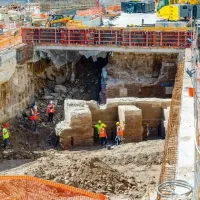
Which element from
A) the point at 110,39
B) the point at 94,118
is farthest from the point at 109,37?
the point at 94,118

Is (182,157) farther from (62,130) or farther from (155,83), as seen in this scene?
(155,83)

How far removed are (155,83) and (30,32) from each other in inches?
217

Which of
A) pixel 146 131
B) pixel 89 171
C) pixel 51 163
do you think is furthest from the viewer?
pixel 146 131

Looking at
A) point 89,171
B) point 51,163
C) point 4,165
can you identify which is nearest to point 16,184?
point 89,171

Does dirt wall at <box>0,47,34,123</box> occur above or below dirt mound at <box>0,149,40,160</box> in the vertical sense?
above

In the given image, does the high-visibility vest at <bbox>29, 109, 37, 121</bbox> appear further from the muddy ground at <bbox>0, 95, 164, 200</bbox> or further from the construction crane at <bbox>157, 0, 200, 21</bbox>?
the construction crane at <bbox>157, 0, 200, 21</bbox>

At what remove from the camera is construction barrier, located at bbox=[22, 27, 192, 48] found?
21.2 metres

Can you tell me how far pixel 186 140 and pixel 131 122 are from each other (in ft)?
20.6

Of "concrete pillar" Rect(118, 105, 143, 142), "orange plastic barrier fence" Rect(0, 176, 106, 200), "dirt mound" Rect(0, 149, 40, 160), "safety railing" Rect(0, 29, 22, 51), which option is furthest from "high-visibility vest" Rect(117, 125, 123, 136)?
"orange plastic barrier fence" Rect(0, 176, 106, 200)

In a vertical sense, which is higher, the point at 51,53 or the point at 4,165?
the point at 51,53

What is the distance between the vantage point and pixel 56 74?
950 inches

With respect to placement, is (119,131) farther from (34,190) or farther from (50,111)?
(34,190)

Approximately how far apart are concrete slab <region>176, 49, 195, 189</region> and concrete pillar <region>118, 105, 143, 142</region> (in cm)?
235

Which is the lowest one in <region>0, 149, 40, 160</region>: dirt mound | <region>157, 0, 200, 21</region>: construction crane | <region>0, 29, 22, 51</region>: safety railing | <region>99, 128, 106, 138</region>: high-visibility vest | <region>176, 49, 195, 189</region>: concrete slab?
<region>0, 149, 40, 160</region>: dirt mound
